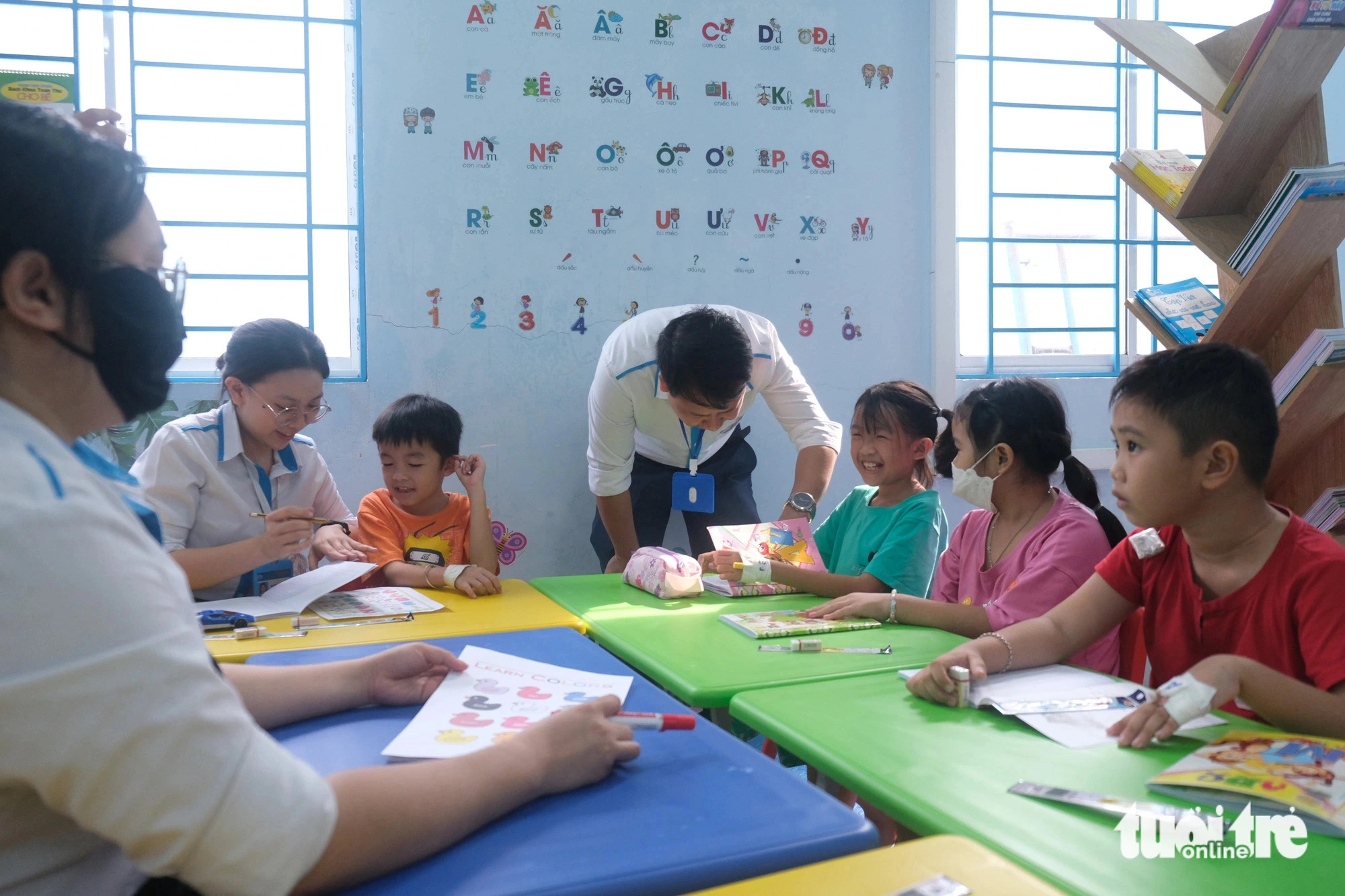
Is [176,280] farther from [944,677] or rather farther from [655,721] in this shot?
[944,677]

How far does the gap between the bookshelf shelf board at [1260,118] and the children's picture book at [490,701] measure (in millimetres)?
1871

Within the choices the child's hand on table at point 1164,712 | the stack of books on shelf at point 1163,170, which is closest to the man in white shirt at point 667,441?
the stack of books on shelf at point 1163,170

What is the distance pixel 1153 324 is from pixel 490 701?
1.95m

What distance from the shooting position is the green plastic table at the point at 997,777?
79 cm

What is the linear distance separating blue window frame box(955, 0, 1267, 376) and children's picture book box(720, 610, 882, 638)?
257cm

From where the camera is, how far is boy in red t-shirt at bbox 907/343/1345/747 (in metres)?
1.28

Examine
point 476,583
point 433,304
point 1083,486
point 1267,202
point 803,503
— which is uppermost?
point 1267,202

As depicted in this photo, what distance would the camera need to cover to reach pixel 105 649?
0.54 m

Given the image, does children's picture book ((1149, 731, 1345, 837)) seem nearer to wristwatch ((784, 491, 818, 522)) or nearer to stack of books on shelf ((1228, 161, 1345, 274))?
stack of books on shelf ((1228, 161, 1345, 274))

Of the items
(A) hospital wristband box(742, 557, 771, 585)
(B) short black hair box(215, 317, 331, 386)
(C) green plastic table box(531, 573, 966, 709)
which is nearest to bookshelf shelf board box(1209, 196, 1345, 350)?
(C) green plastic table box(531, 573, 966, 709)

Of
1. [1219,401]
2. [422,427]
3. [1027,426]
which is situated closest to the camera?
[1219,401]

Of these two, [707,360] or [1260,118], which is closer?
[1260,118]

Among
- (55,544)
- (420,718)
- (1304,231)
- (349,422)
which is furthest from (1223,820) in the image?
(349,422)

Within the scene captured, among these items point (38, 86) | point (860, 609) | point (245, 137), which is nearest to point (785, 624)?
point (860, 609)
